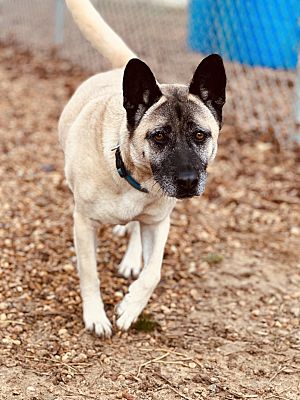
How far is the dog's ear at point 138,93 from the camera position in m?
3.66

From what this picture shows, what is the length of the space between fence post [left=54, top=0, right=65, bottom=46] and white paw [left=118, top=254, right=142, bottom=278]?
755cm

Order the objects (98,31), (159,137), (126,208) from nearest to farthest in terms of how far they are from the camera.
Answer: (159,137)
(126,208)
(98,31)

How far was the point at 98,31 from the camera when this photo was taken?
4.80 metres

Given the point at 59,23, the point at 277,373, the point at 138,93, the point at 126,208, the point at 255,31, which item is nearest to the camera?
the point at 138,93

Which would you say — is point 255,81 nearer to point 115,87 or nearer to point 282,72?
point 282,72

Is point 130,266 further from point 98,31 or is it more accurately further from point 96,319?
point 98,31

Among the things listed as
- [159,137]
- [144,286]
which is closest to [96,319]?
[144,286]

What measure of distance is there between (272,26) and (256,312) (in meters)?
4.83

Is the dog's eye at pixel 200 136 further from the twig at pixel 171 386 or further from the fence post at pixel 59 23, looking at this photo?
the fence post at pixel 59 23

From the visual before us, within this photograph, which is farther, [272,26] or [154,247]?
[272,26]

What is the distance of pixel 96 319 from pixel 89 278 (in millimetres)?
238

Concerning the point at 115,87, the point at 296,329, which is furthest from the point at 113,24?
the point at 296,329

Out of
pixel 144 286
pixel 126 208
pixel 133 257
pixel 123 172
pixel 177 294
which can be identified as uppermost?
pixel 123 172

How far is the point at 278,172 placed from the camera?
6883 mm
